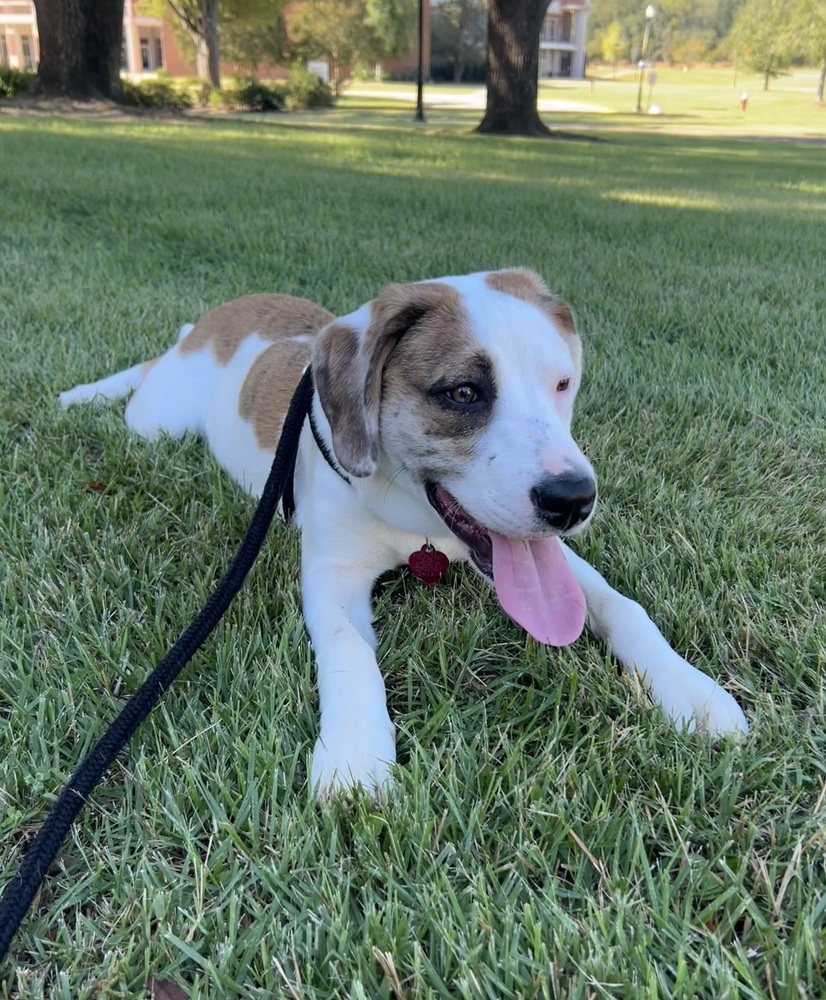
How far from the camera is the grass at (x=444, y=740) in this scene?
1.40 m

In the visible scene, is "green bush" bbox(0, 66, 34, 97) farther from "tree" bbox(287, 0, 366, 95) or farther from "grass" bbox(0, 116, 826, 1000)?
"tree" bbox(287, 0, 366, 95)

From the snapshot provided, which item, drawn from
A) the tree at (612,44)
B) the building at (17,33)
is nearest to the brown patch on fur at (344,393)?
the building at (17,33)

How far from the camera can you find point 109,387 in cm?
417

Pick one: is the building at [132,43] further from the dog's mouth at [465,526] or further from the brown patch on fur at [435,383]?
the dog's mouth at [465,526]

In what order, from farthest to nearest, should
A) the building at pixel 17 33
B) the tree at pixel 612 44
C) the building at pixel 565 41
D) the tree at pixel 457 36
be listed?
1. the tree at pixel 612 44
2. the building at pixel 565 41
3. the tree at pixel 457 36
4. the building at pixel 17 33

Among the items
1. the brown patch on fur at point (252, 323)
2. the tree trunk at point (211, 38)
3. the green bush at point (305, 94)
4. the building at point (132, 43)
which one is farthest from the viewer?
the building at point (132, 43)

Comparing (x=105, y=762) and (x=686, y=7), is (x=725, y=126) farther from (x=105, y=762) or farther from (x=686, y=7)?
(x=686, y=7)

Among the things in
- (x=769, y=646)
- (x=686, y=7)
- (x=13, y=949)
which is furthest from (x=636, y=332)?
(x=686, y=7)

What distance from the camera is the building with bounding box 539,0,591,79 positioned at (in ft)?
354

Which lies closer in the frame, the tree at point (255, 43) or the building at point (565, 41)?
the tree at point (255, 43)

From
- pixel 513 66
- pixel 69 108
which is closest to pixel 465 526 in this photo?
pixel 513 66

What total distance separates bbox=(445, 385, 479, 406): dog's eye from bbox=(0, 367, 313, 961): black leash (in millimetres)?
626

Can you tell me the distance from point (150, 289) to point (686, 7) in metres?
176

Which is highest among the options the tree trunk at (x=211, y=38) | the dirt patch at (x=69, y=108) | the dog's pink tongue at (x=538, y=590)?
the tree trunk at (x=211, y=38)
